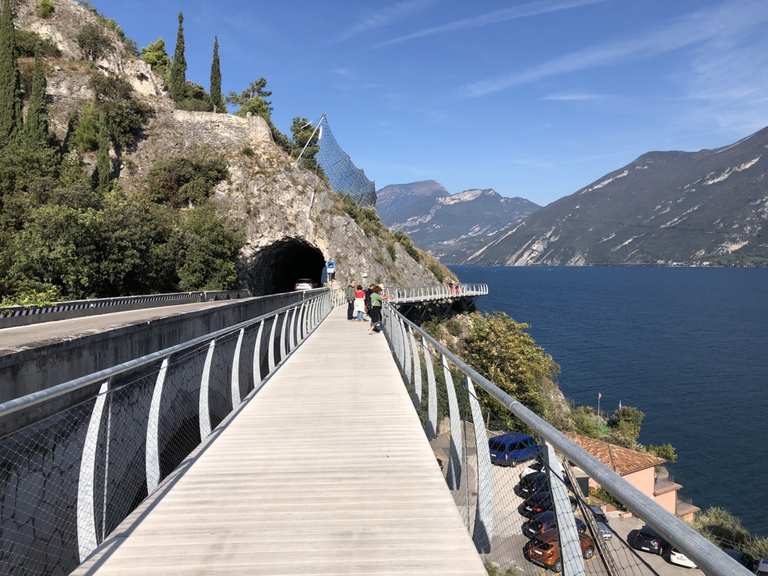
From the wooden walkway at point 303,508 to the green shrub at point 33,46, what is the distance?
50838 mm

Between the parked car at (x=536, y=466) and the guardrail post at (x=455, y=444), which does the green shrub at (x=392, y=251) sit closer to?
the guardrail post at (x=455, y=444)

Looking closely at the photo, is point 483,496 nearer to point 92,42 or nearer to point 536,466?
point 536,466

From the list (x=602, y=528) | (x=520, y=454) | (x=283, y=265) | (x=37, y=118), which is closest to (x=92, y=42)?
(x=37, y=118)

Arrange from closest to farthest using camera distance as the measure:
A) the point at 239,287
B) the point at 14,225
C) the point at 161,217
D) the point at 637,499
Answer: the point at 637,499 → the point at 14,225 → the point at 161,217 → the point at 239,287

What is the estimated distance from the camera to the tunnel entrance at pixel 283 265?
46.8 metres

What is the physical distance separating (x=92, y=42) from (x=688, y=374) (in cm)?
6456

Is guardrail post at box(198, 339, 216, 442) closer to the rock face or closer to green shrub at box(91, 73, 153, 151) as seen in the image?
the rock face

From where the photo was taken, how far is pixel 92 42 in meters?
48.2

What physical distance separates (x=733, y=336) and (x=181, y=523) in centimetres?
8692

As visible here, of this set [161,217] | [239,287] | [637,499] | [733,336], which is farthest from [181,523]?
[733,336]

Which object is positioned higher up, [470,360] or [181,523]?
[181,523]

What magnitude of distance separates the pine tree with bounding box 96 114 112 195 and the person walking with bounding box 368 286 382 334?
25.9 meters

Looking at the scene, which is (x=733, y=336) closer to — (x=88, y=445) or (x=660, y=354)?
(x=660, y=354)

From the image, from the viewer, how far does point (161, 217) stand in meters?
36.1
